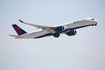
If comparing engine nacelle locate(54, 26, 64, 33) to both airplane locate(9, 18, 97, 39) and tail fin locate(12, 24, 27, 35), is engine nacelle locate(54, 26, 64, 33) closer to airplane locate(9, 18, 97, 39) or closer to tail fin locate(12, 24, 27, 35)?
airplane locate(9, 18, 97, 39)

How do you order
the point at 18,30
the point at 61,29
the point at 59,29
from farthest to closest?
1. the point at 18,30
2. the point at 59,29
3. the point at 61,29

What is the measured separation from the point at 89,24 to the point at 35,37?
15.4 m

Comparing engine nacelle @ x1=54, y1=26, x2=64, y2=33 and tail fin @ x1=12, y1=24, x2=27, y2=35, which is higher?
engine nacelle @ x1=54, y1=26, x2=64, y2=33

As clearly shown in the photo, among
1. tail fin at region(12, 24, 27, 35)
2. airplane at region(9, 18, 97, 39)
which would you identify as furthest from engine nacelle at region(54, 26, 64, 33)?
tail fin at region(12, 24, 27, 35)

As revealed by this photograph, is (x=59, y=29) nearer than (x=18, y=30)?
Yes

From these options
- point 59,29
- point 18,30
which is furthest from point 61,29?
point 18,30

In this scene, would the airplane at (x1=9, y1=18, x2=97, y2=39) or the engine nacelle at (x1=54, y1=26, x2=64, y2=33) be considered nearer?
the airplane at (x1=9, y1=18, x2=97, y2=39)

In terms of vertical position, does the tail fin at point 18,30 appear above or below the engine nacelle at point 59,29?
below

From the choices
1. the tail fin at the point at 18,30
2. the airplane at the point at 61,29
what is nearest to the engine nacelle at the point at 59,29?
the airplane at the point at 61,29

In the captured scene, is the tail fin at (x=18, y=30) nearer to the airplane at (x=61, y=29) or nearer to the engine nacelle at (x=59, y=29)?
the airplane at (x=61, y=29)

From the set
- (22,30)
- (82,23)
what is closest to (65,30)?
(82,23)

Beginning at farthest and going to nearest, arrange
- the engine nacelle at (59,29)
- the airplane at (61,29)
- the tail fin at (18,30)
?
the tail fin at (18,30)
the engine nacelle at (59,29)
the airplane at (61,29)

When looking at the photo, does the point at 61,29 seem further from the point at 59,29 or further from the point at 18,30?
the point at 18,30

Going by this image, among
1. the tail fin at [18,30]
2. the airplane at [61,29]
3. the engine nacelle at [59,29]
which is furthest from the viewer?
the tail fin at [18,30]
